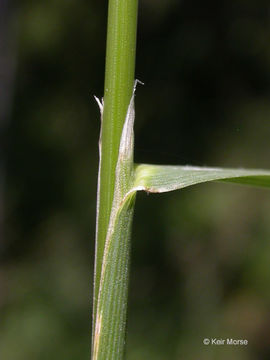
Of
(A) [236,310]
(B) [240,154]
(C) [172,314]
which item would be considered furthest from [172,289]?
(B) [240,154]

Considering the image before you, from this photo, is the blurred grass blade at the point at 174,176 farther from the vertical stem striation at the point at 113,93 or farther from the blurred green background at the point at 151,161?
the blurred green background at the point at 151,161

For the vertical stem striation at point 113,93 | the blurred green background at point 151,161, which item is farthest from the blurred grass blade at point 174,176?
the blurred green background at point 151,161

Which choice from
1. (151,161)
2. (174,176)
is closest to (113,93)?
(174,176)

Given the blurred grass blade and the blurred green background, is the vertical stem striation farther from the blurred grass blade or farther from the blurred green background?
the blurred green background

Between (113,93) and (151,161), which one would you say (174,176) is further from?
(151,161)

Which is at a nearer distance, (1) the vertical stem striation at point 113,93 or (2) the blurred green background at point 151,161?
(1) the vertical stem striation at point 113,93

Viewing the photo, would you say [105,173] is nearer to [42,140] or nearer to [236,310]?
[236,310]
